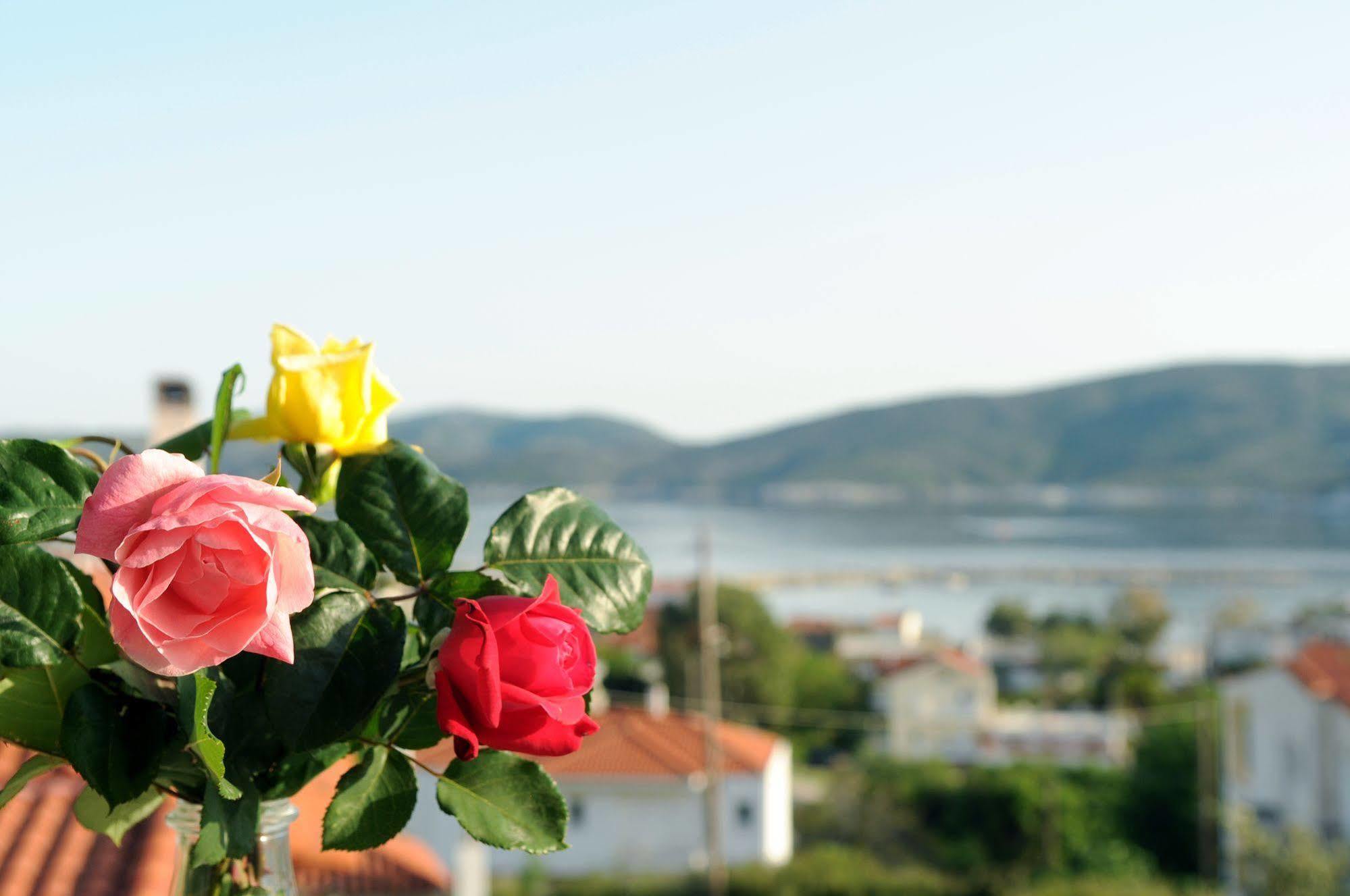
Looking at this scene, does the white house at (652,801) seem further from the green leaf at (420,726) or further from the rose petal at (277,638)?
A: the rose petal at (277,638)

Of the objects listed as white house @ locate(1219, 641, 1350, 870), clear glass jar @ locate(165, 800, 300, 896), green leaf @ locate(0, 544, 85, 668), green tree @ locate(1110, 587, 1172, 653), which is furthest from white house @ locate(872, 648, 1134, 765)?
green leaf @ locate(0, 544, 85, 668)

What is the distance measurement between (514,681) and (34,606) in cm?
16

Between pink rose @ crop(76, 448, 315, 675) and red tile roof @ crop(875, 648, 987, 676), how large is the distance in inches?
993

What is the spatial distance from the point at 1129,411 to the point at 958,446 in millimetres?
9190

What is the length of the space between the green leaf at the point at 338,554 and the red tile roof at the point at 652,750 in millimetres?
12881

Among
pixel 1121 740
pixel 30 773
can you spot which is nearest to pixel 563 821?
pixel 30 773

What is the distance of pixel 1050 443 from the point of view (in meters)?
66.3

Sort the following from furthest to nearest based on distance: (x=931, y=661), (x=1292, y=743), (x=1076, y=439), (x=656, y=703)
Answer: (x=1076, y=439)
(x=931, y=661)
(x=656, y=703)
(x=1292, y=743)

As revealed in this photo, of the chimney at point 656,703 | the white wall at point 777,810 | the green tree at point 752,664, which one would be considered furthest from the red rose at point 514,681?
the green tree at point 752,664

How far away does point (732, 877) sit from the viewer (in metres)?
11.5

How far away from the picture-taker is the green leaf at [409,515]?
47 cm

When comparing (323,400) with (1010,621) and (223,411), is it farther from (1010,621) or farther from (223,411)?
(1010,621)

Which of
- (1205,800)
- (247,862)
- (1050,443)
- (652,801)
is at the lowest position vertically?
(1205,800)

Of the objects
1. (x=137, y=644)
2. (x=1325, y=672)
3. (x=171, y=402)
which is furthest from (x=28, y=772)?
(x=1325, y=672)
